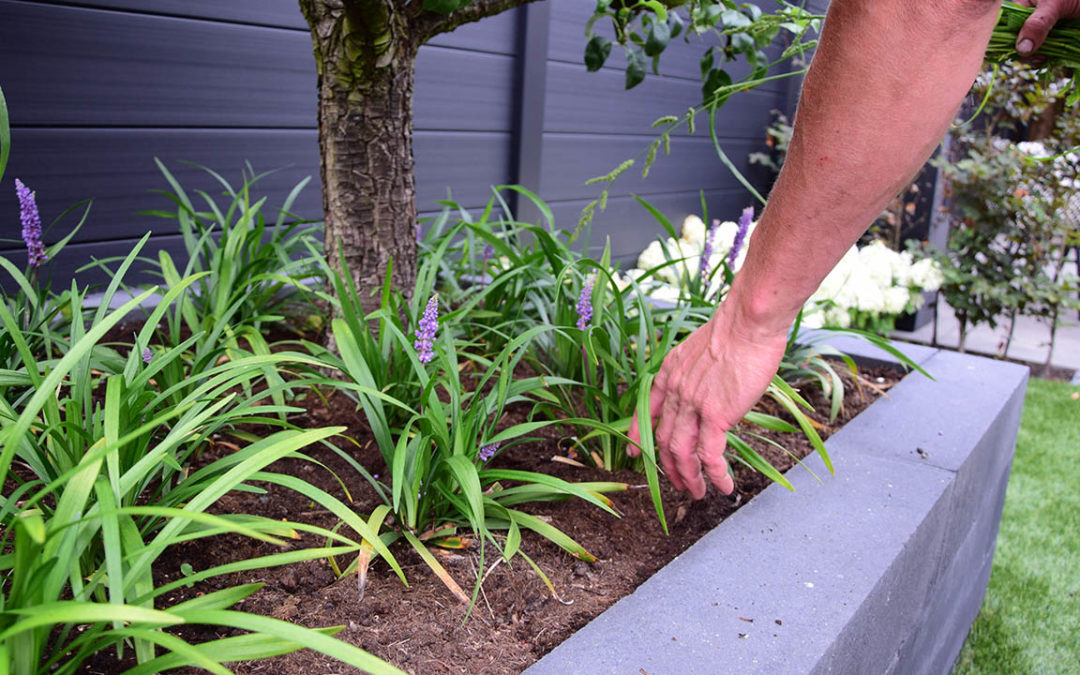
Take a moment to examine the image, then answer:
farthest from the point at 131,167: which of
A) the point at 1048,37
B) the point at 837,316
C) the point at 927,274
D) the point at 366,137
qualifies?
the point at 927,274

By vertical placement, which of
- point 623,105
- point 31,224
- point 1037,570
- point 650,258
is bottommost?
point 1037,570

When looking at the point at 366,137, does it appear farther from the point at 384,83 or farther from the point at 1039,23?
the point at 1039,23

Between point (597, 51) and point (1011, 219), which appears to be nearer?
point (597, 51)

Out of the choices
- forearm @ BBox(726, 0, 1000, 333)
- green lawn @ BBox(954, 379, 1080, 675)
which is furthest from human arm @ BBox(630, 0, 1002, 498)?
green lawn @ BBox(954, 379, 1080, 675)

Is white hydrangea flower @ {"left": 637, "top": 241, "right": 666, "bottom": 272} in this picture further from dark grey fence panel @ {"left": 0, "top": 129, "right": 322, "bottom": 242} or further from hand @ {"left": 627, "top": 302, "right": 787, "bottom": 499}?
hand @ {"left": 627, "top": 302, "right": 787, "bottom": 499}

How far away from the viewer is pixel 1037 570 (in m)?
2.36

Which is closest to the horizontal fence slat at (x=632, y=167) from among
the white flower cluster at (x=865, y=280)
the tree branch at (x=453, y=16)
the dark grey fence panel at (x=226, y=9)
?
the white flower cluster at (x=865, y=280)

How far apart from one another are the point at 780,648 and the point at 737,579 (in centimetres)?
16

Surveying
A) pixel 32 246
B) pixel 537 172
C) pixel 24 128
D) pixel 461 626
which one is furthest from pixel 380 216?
pixel 537 172

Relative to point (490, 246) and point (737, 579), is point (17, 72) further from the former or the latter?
point (737, 579)

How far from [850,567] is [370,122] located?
3.91ft

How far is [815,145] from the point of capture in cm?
89

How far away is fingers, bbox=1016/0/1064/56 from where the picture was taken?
109 centimetres

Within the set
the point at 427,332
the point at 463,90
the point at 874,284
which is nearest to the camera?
the point at 427,332
